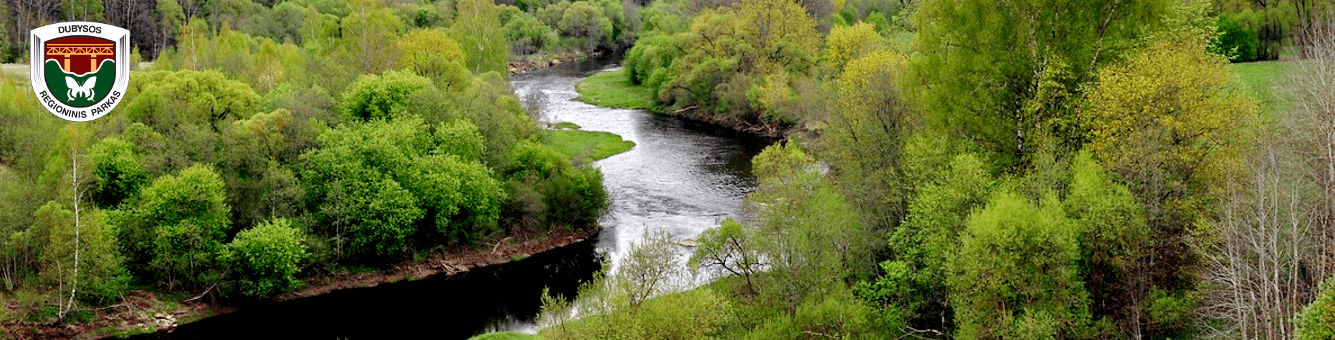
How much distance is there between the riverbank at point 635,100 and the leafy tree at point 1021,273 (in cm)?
5392

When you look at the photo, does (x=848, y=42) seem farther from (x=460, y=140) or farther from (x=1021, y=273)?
(x=1021, y=273)

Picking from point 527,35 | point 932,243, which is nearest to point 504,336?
point 932,243

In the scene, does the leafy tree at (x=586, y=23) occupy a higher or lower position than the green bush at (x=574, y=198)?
higher

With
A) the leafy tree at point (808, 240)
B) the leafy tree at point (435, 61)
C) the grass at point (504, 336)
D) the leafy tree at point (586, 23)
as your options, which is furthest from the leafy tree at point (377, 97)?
the leafy tree at point (586, 23)

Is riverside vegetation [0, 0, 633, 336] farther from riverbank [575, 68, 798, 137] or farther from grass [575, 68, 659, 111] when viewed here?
grass [575, 68, 659, 111]

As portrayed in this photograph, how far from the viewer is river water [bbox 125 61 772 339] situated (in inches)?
1639

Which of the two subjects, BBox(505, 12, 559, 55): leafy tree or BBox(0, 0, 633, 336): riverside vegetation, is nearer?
BBox(0, 0, 633, 336): riverside vegetation

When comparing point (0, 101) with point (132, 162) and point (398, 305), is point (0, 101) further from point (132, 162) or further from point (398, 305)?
point (398, 305)

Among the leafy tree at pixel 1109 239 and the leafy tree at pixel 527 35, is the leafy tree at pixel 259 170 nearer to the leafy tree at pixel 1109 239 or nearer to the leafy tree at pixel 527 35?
the leafy tree at pixel 1109 239

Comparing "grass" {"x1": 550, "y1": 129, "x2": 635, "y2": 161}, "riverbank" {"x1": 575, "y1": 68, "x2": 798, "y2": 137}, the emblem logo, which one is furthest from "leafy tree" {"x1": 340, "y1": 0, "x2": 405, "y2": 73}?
"riverbank" {"x1": 575, "y1": 68, "x2": 798, "y2": 137}

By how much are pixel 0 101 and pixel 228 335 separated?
2206 centimetres

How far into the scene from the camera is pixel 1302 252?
78.2 ft

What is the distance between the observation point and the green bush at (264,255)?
43062 mm

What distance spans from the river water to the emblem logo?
1098 centimetres
